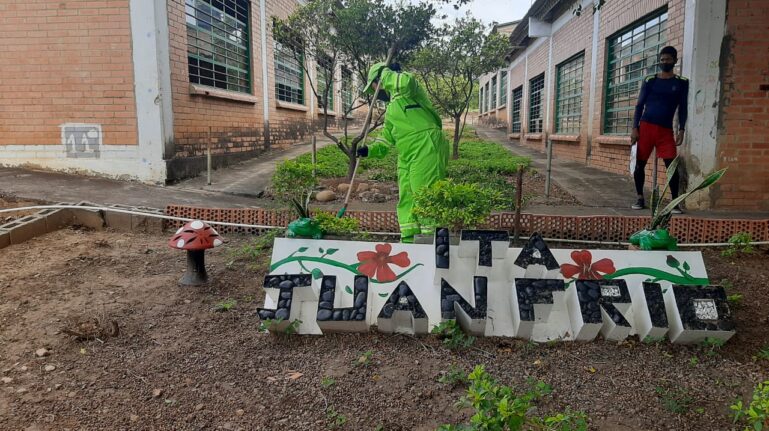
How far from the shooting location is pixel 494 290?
3068mm

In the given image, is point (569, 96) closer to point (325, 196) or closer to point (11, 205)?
point (325, 196)

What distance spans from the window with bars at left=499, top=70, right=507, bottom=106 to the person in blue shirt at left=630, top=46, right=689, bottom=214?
17.6m

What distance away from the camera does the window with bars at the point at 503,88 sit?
22.9 meters

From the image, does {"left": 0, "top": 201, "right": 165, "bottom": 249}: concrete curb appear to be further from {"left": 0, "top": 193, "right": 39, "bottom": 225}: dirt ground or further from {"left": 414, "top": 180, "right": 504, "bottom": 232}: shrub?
{"left": 414, "top": 180, "right": 504, "bottom": 232}: shrub

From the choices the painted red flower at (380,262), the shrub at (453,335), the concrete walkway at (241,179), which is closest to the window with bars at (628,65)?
the concrete walkway at (241,179)

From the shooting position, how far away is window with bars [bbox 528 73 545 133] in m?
15.8

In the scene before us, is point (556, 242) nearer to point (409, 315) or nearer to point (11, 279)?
point (409, 315)

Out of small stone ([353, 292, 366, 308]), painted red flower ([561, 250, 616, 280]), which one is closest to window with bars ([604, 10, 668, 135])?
painted red flower ([561, 250, 616, 280])

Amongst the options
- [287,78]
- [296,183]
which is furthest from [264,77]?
[296,183]

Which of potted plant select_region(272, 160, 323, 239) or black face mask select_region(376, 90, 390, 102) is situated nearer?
potted plant select_region(272, 160, 323, 239)

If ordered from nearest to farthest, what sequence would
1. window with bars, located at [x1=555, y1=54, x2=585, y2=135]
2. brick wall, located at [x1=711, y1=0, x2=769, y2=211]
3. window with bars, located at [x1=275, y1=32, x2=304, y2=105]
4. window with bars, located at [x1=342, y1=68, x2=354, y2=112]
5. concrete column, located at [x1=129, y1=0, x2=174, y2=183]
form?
brick wall, located at [x1=711, y1=0, x2=769, y2=211] < concrete column, located at [x1=129, y1=0, x2=174, y2=183] < window with bars, located at [x1=342, y1=68, x2=354, y2=112] < window with bars, located at [x1=555, y1=54, x2=585, y2=135] < window with bars, located at [x1=275, y1=32, x2=304, y2=105]

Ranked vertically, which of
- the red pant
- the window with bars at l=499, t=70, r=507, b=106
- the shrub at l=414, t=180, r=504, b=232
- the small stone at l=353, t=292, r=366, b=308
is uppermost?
the window with bars at l=499, t=70, r=507, b=106

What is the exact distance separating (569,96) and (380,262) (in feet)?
35.5

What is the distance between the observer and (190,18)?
28.0 ft
